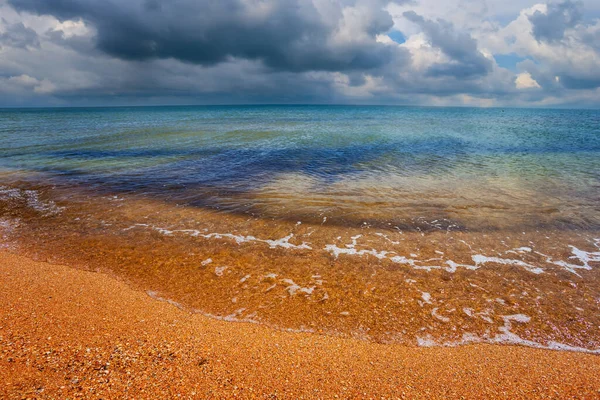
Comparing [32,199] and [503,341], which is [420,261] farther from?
[32,199]

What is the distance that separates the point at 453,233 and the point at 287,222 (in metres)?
6.46

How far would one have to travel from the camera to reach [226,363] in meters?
5.19

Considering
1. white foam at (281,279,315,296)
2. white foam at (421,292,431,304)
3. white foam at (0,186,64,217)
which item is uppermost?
white foam at (0,186,64,217)

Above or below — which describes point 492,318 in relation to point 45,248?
below

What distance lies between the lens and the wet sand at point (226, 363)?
4.61 m

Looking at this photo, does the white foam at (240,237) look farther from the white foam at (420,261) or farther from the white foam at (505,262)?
the white foam at (505,262)

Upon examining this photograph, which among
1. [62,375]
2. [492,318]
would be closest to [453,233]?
[492,318]

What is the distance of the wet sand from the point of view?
4.61 m

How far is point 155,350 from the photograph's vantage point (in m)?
5.39

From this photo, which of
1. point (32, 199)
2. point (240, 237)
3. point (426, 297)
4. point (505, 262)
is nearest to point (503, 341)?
point (426, 297)

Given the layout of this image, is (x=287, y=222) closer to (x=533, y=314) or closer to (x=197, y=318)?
(x=197, y=318)

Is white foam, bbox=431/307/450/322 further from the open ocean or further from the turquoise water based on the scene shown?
the turquoise water

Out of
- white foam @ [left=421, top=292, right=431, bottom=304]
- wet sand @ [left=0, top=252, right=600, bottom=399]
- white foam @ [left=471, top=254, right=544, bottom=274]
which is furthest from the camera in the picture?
white foam @ [left=471, top=254, right=544, bottom=274]

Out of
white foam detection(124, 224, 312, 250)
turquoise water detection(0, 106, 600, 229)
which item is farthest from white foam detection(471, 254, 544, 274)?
white foam detection(124, 224, 312, 250)
